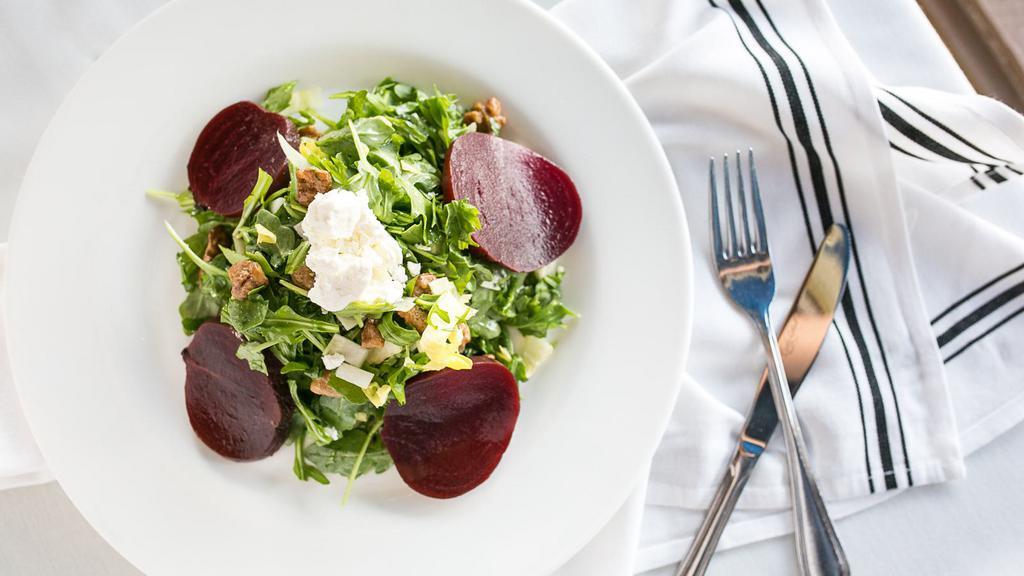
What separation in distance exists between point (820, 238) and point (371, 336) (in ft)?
4.73

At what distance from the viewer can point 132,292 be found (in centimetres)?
221

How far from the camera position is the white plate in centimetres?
210

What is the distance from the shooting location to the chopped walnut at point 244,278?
192cm

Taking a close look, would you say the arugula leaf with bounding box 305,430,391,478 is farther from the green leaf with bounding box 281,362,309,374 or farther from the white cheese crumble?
the white cheese crumble

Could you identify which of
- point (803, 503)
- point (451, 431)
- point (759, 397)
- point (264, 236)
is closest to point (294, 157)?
point (264, 236)

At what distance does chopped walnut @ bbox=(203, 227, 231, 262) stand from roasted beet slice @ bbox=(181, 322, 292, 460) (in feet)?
0.65

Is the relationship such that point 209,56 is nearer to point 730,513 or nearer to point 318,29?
point 318,29

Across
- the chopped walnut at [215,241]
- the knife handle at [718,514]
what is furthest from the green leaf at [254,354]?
the knife handle at [718,514]

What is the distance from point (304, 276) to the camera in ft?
6.24

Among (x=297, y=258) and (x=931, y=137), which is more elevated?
(x=931, y=137)

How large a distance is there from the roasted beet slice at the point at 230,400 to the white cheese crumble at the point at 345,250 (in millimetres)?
413

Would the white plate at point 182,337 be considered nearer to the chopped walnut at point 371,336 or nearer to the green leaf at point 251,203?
the green leaf at point 251,203

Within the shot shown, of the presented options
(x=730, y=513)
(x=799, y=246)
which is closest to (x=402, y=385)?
(x=730, y=513)

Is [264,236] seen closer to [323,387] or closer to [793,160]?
[323,387]
